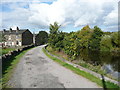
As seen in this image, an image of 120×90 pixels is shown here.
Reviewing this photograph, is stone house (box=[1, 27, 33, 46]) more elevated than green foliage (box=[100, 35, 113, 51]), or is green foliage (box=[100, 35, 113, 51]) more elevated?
stone house (box=[1, 27, 33, 46])

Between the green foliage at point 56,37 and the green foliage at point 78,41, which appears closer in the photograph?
the green foliage at point 78,41

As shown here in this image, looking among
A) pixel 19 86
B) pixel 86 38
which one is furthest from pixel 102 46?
pixel 19 86

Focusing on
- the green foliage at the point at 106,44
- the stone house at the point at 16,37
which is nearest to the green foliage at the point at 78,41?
the green foliage at the point at 106,44

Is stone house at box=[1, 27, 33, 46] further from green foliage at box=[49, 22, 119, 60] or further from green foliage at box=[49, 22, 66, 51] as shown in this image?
green foliage at box=[49, 22, 66, 51]

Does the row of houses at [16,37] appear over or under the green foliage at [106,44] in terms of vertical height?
over

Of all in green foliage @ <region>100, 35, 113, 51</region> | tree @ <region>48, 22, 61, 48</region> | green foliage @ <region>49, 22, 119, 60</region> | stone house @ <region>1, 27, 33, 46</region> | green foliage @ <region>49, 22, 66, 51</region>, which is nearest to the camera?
green foliage @ <region>49, 22, 119, 60</region>

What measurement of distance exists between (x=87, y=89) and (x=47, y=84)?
280 cm

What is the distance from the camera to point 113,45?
106 ft

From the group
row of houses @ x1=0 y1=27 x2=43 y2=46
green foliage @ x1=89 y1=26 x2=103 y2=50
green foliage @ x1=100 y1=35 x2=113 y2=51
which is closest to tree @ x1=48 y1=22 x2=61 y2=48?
green foliage @ x1=100 y1=35 x2=113 y2=51

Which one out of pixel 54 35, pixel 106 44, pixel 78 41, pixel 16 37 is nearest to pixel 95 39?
pixel 106 44

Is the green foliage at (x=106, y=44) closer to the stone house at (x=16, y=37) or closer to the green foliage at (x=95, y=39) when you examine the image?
the green foliage at (x=95, y=39)

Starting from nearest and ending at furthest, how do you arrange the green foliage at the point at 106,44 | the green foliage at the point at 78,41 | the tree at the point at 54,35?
the green foliage at the point at 78,41 < the tree at the point at 54,35 < the green foliage at the point at 106,44

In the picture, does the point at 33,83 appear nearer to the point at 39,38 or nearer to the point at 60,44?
the point at 60,44

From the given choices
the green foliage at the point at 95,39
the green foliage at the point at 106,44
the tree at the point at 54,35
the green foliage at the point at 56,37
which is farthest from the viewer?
the green foliage at the point at 95,39
